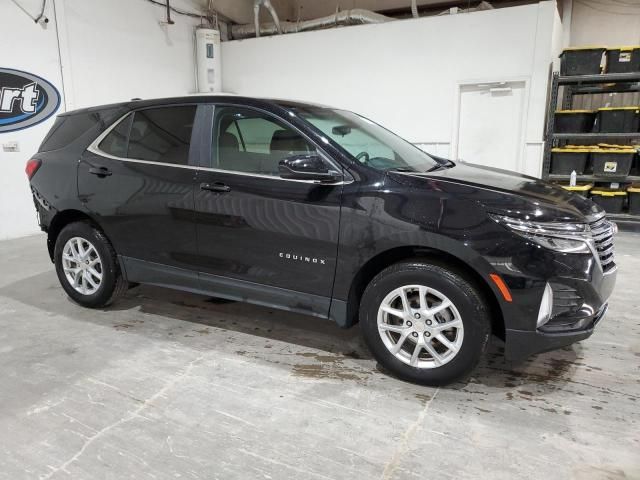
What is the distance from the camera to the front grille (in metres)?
2.13

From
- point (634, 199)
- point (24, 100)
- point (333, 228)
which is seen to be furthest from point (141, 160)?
point (634, 199)

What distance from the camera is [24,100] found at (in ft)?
19.4

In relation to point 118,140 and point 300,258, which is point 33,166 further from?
point 300,258

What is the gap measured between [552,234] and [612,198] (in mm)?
5069

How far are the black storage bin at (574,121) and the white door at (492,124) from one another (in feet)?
1.66

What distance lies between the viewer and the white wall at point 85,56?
582 cm

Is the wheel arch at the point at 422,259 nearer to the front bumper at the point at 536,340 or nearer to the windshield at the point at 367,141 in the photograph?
the front bumper at the point at 536,340

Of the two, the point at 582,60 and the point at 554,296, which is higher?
the point at 582,60

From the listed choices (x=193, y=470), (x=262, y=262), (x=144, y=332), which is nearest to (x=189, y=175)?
(x=262, y=262)

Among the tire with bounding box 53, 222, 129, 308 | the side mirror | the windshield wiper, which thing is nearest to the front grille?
the windshield wiper

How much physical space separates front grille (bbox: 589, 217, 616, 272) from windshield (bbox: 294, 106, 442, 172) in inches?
35.8

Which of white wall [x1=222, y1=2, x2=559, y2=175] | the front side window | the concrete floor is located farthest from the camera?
white wall [x1=222, y1=2, x2=559, y2=175]

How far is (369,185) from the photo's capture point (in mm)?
2258

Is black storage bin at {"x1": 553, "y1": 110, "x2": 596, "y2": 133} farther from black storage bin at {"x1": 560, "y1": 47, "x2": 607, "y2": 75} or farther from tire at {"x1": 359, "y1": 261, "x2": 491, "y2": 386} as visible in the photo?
tire at {"x1": 359, "y1": 261, "x2": 491, "y2": 386}
